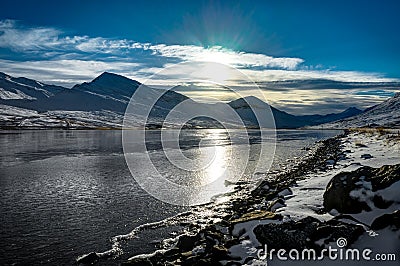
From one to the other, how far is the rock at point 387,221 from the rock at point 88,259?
1243 centimetres

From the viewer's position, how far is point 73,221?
69.6ft

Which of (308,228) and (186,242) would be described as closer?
(308,228)

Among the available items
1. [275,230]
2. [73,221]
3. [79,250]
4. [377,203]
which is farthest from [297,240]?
[73,221]

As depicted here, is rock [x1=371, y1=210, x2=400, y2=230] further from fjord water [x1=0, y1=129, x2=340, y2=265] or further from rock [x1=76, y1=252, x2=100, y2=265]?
rock [x1=76, y1=252, x2=100, y2=265]

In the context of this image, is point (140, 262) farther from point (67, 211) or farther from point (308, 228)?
point (67, 211)

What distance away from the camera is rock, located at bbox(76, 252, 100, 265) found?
15320 mm

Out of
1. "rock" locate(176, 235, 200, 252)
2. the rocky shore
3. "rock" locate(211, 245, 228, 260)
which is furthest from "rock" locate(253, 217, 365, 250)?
"rock" locate(176, 235, 200, 252)

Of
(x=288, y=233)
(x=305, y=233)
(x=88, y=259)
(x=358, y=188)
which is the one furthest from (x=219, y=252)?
(x=358, y=188)

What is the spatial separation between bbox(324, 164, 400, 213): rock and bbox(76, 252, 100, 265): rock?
1165cm

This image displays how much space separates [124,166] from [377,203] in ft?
120

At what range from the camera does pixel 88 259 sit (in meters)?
15.5
